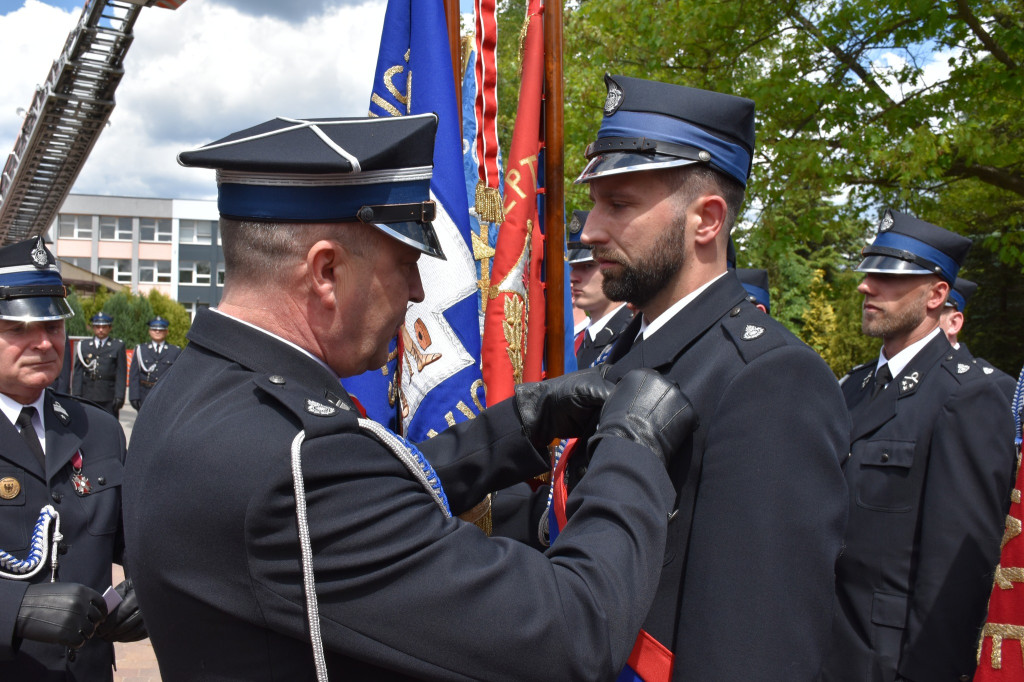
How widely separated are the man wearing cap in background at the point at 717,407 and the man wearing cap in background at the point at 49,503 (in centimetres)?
170

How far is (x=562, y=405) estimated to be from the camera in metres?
2.07

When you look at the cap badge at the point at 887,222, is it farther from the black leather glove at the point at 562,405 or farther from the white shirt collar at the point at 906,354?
the black leather glove at the point at 562,405

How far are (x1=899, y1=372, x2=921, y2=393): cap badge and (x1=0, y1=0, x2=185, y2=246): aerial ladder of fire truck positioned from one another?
9.07 metres

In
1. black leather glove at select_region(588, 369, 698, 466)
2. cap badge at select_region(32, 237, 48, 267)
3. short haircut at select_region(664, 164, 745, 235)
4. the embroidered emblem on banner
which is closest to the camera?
the embroidered emblem on banner

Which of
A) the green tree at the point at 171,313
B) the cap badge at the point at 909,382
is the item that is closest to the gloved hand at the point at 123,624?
the cap badge at the point at 909,382

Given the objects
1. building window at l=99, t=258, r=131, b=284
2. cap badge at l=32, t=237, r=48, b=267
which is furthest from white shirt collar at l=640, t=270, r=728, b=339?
building window at l=99, t=258, r=131, b=284

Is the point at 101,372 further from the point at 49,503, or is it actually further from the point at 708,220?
the point at 708,220

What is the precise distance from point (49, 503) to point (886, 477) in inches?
136

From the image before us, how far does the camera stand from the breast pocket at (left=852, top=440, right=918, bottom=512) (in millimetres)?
3607

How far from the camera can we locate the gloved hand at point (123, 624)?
9.26 feet

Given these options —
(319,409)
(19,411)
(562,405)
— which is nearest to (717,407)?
(562,405)

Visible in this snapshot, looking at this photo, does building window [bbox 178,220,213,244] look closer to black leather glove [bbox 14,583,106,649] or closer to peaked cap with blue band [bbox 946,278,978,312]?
peaked cap with blue band [bbox 946,278,978,312]

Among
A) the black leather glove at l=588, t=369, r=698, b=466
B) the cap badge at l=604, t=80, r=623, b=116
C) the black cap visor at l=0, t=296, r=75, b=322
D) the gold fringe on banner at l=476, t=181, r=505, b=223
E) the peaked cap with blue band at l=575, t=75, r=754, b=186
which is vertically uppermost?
the cap badge at l=604, t=80, r=623, b=116

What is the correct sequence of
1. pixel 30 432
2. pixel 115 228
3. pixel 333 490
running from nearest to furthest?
pixel 333 490 < pixel 30 432 < pixel 115 228
